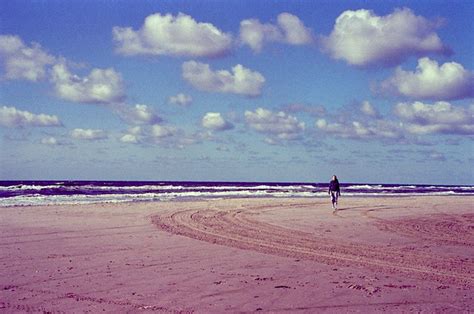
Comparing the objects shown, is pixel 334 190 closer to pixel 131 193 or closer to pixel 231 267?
pixel 231 267

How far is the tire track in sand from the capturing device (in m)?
10.1

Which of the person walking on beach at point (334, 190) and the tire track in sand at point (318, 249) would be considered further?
the person walking on beach at point (334, 190)

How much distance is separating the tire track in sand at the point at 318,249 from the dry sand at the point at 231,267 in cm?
3

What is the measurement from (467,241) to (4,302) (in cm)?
1312

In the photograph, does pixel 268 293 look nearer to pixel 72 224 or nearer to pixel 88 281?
pixel 88 281

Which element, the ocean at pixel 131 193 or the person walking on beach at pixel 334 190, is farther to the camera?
the ocean at pixel 131 193

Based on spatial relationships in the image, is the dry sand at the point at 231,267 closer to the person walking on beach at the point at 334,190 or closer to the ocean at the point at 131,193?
the person walking on beach at the point at 334,190

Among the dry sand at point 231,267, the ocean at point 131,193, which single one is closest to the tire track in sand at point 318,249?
the dry sand at point 231,267

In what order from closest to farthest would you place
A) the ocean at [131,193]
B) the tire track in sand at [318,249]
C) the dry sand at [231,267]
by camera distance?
the dry sand at [231,267], the tire track in sand at [318,249], the ocean at [131,193]

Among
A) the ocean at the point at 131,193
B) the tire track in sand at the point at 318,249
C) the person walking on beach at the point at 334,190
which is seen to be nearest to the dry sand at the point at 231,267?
the tire track in sand at the point at 318,249

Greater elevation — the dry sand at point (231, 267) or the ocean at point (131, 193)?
the ocean at point (131, 193)

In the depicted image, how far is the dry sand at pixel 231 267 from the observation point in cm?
750

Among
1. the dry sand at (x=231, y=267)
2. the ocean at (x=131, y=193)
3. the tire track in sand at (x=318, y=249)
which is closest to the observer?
the dry sand at (x=231, y=267)

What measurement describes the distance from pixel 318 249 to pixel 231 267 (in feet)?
11.0
